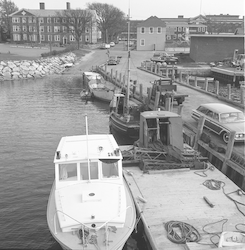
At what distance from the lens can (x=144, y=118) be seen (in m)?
17.2

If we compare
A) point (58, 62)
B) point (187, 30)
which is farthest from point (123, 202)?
point (187, 30)

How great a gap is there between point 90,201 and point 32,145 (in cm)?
1357

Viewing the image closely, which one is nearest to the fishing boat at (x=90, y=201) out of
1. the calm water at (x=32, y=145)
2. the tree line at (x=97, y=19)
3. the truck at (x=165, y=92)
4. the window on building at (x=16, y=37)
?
the calm water at (x=32, y=145)

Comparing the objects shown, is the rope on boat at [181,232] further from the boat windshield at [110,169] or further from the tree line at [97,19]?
the tree line at [97,19]

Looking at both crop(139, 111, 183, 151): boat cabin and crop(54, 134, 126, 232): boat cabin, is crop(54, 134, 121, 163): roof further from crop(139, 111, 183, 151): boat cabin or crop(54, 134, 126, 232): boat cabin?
crop(139, 111, 183, 151): boat cabin

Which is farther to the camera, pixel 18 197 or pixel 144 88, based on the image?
pixel 144 88

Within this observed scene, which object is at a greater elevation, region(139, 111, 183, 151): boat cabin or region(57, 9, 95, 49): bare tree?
region(57, 9, 95, 49): bare tree

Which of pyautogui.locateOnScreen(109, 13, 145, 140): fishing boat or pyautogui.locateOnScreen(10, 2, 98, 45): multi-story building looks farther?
pyautogui.locateOnScreen(10, 2, 98, 45): multi-story building

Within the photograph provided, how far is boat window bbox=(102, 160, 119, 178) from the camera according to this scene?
10.8 m

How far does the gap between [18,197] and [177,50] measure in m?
72.1

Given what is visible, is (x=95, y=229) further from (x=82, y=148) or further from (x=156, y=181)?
(x=156, y=181)

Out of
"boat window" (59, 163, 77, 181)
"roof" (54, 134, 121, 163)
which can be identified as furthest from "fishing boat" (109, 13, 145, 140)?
"boat window" (59, 163, 77, 181)

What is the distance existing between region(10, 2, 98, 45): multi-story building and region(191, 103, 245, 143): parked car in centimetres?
9306

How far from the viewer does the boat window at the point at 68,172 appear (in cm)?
1063
